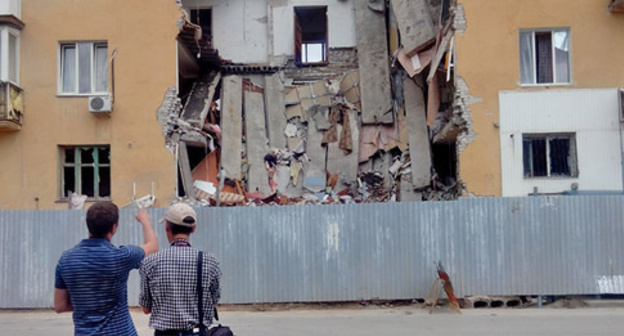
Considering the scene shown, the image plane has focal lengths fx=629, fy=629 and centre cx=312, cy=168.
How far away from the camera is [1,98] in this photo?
15.3m

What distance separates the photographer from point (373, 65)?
65.9 feet

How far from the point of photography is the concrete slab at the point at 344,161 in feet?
62.4

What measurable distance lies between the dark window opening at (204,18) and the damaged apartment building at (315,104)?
1.4 inches

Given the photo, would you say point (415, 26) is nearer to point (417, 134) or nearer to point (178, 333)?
point (417, 134)

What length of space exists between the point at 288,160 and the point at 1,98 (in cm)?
797

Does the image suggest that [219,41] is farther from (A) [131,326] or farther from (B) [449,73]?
(A) [131,326]

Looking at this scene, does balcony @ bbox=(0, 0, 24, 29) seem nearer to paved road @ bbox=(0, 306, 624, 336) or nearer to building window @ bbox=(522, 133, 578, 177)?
paved road @ bbox=(0, 306, 624, 336)

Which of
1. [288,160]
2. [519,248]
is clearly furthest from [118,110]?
[519,248]

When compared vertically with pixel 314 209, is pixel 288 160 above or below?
above

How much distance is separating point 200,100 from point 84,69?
136 inches

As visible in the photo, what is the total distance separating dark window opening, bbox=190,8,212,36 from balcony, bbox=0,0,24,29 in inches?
263

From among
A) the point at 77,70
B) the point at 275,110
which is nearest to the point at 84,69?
the point at 77,70

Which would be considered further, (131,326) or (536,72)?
(536,72)

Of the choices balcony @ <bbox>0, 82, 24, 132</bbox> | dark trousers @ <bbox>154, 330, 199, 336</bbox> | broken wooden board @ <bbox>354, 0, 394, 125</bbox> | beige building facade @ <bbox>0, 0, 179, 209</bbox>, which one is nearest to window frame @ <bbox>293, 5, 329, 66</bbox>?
broken wooden board @ <bbox>354, 0, 394, 125</bbox>
